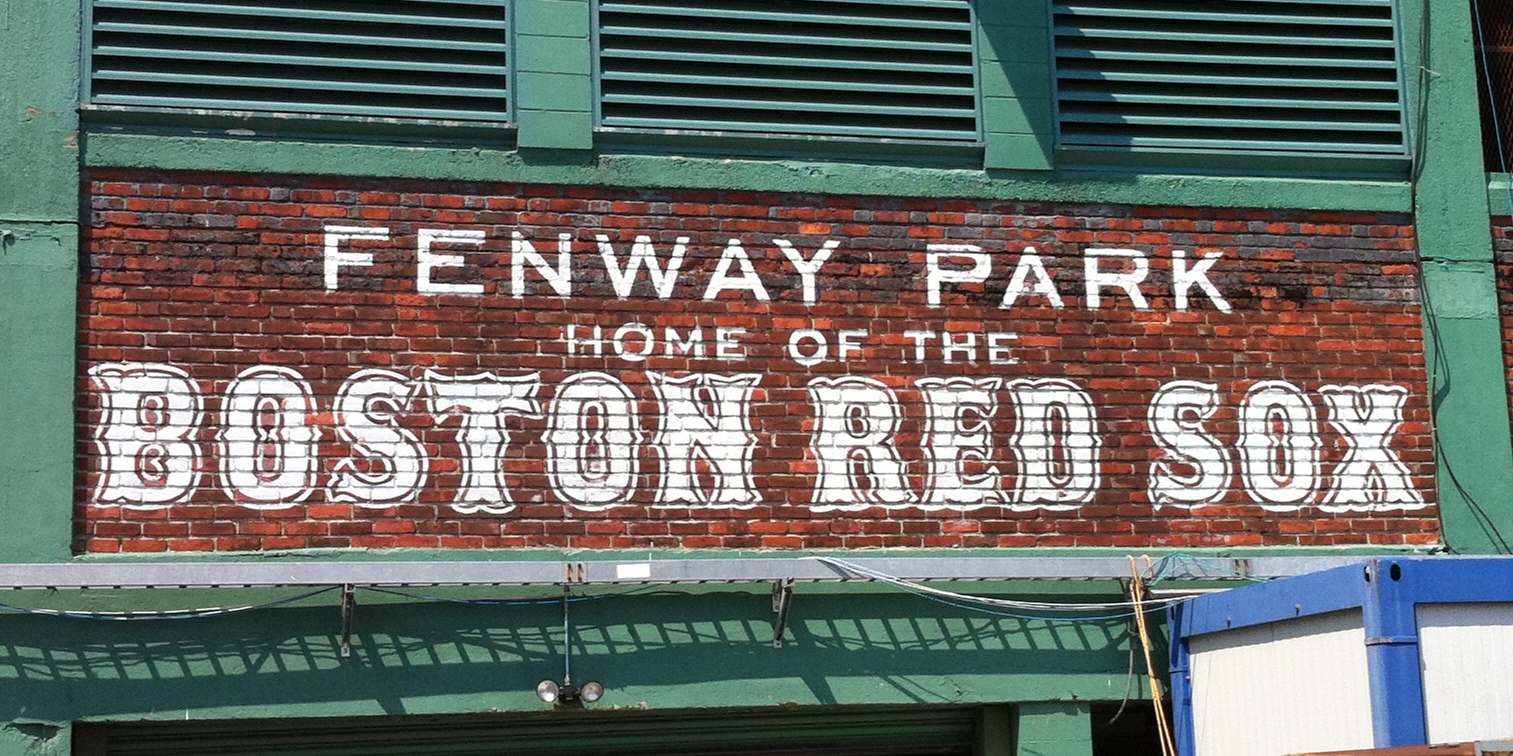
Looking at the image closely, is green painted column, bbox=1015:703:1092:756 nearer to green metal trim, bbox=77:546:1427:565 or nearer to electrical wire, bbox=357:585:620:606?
green metal trim, bbox=77:546:1427:565

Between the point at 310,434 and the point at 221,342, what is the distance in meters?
0.65

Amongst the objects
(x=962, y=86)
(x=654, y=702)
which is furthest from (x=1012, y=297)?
(x=654, y=702)

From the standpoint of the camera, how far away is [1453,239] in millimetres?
10500

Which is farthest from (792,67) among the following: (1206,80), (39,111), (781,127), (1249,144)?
(39,111)

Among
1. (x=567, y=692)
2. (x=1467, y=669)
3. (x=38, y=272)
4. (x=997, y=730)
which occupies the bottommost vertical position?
(x=997, y=730)

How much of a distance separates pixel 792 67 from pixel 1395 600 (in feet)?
14.2

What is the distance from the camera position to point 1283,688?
28.4 feet

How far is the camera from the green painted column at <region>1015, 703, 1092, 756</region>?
9.63 metres

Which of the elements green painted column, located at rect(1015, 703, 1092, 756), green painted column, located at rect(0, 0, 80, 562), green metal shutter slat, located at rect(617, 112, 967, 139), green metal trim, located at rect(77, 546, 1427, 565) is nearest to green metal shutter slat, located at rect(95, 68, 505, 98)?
green painted column, located at rect(0, 0, 80, 562)

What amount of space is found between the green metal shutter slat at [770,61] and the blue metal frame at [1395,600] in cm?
346

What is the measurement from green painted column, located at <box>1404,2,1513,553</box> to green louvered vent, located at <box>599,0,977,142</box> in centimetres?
271

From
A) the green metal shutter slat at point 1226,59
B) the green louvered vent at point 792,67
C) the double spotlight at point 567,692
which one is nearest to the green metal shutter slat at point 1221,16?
the green metal shutter slat at point 1226,59

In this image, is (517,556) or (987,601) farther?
(987,601)

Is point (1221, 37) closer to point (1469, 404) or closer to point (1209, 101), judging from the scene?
point (1209, 101)
